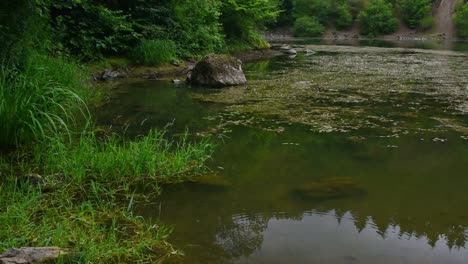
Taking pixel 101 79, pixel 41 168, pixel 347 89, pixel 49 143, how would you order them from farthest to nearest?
pixel 101 79
pixel 347 89
pixel 49 143
pixel 41 168

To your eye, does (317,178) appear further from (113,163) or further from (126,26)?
(126,26)

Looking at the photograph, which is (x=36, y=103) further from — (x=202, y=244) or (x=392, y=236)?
(x=392, y=236)

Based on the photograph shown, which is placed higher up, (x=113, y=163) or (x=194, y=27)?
(x=194, y=27)

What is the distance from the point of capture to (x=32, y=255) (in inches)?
100

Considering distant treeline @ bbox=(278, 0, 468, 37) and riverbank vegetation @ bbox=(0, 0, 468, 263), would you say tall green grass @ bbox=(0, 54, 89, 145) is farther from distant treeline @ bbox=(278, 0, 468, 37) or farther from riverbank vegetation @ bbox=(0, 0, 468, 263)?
distant treeline @ bbox=(278, 0, 468, 37)

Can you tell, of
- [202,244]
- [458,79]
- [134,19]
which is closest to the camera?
[202,244]

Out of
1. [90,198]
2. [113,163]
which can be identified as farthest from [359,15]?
[90,198]

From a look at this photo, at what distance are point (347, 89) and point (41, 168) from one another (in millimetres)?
8295

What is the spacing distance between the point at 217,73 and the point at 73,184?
7.86 m

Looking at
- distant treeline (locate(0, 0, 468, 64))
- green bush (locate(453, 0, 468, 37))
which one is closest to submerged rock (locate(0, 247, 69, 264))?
distant treeline (locate(0, 0, 468, 64))

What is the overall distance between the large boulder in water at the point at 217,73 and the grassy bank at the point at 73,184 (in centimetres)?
617

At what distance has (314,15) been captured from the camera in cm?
7156

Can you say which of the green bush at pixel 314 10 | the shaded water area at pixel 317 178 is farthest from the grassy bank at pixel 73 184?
the green bush at pixel 314 10

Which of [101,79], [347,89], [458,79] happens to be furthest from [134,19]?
[458,79]
